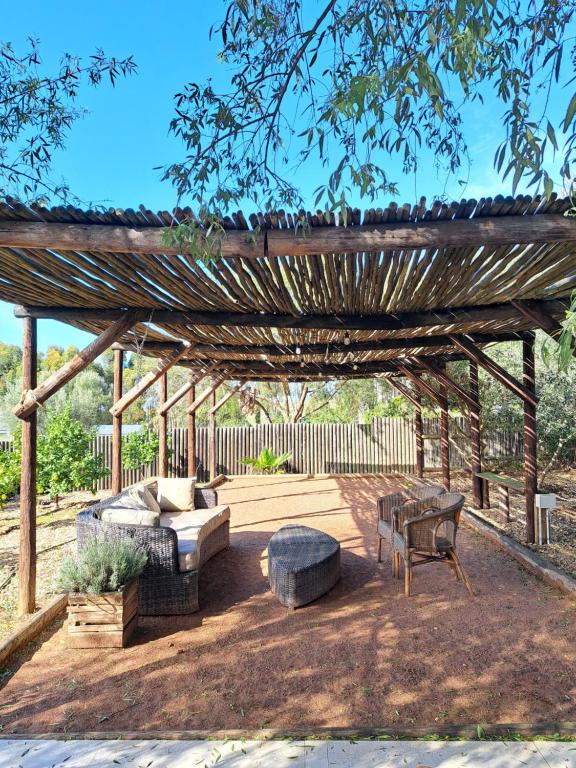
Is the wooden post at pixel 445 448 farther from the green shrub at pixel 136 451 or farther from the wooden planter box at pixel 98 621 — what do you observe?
the wooden planter box at pixel 98 621

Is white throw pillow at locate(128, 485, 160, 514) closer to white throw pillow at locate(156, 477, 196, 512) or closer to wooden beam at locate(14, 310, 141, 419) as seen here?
white throw pillow at locate(156, 477, 196, 512)

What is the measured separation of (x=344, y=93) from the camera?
192 cm

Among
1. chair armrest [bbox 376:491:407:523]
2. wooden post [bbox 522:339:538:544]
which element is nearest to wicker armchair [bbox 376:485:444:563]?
chair armrest [bbox 376:491:407:523]

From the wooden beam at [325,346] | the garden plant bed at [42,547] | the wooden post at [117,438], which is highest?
the wooden beam at [325,346]

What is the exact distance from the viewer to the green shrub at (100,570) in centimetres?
334

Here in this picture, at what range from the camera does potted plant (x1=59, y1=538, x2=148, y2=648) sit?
3314 millimetres

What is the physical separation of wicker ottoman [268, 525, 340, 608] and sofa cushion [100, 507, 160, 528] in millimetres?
1094

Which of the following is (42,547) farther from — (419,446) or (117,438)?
(419,446)

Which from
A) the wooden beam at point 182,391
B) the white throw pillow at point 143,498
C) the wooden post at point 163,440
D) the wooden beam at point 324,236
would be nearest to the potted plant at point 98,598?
the white throw pillow at point 143,498

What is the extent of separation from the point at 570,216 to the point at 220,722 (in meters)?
3.12

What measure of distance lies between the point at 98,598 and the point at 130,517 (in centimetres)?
92

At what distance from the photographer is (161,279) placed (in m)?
3.58

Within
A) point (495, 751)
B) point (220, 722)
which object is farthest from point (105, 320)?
point (495, 751)

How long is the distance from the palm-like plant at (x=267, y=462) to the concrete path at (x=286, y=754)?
417 inches
